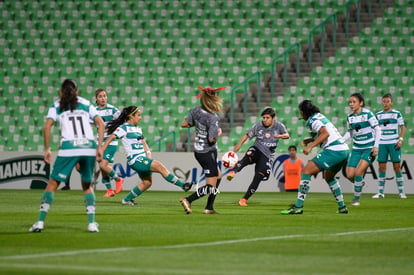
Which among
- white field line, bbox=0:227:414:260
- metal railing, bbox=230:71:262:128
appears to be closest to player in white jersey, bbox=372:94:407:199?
metal railing, bbox=230:71:262:128

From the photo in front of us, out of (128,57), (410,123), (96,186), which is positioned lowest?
(96,186)

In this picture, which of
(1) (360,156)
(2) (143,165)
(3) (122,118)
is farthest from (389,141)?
(3) (122,118)

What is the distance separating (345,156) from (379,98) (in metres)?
13.4

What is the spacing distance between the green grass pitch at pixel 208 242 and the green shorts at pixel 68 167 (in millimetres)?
737

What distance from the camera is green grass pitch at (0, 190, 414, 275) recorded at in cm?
803

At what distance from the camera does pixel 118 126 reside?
722 inches

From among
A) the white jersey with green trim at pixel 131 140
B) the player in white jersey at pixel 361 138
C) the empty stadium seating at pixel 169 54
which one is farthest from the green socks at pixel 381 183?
the white jersey with green trim at pixel 131 140

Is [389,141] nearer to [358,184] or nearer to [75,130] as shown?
[358,184]

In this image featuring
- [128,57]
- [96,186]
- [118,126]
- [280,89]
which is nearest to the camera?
[118,126]

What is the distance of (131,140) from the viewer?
59.9ft

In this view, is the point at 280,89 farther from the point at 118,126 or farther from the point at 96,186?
the point at 118,126

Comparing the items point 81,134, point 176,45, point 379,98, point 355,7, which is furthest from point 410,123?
point 81,134

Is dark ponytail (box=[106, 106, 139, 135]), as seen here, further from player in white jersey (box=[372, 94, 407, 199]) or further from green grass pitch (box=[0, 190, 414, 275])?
player in white jersey (box=[372, 94, 407, 199])

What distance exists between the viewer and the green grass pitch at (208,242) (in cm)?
803
